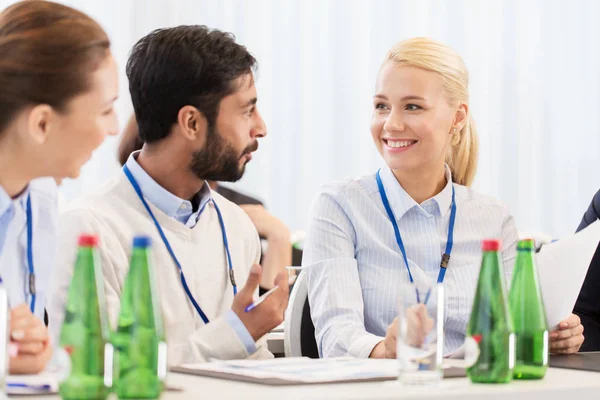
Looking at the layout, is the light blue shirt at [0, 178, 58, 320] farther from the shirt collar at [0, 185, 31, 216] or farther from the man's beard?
the man's beard

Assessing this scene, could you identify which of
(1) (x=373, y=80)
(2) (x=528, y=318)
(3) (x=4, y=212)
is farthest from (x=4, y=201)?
(1) (x=373, y=80)

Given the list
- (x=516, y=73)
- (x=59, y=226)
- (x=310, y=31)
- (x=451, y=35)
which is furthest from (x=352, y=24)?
(x=59, y=226)

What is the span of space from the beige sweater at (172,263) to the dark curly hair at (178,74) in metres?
0.20

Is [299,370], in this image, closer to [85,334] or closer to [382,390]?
[382,390]

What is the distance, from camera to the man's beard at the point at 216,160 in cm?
216

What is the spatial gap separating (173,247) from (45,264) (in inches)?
11.2

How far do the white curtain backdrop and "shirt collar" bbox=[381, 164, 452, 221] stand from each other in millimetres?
2551

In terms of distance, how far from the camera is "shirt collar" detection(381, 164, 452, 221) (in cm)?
226

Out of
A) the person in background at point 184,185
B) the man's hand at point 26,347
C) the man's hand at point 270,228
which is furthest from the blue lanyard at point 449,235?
the man's hand at point 270,228

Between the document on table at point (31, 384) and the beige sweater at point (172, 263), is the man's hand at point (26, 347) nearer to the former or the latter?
the document on table at point (31, 384)

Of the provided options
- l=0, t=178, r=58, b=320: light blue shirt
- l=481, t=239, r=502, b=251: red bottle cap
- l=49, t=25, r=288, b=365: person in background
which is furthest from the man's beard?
l=481, t=239, r=502, b=251: red bottle cap

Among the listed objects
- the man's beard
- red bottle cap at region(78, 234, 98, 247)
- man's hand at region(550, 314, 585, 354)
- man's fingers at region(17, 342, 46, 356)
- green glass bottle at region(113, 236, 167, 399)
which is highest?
the man's beard

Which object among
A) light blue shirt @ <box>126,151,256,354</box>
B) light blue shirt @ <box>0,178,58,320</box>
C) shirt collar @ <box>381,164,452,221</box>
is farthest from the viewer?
shirt collar @ <box>381,164,452,221</box>

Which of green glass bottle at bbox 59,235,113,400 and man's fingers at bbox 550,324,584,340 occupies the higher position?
green glass bottle at bbox 59,235,113,400
